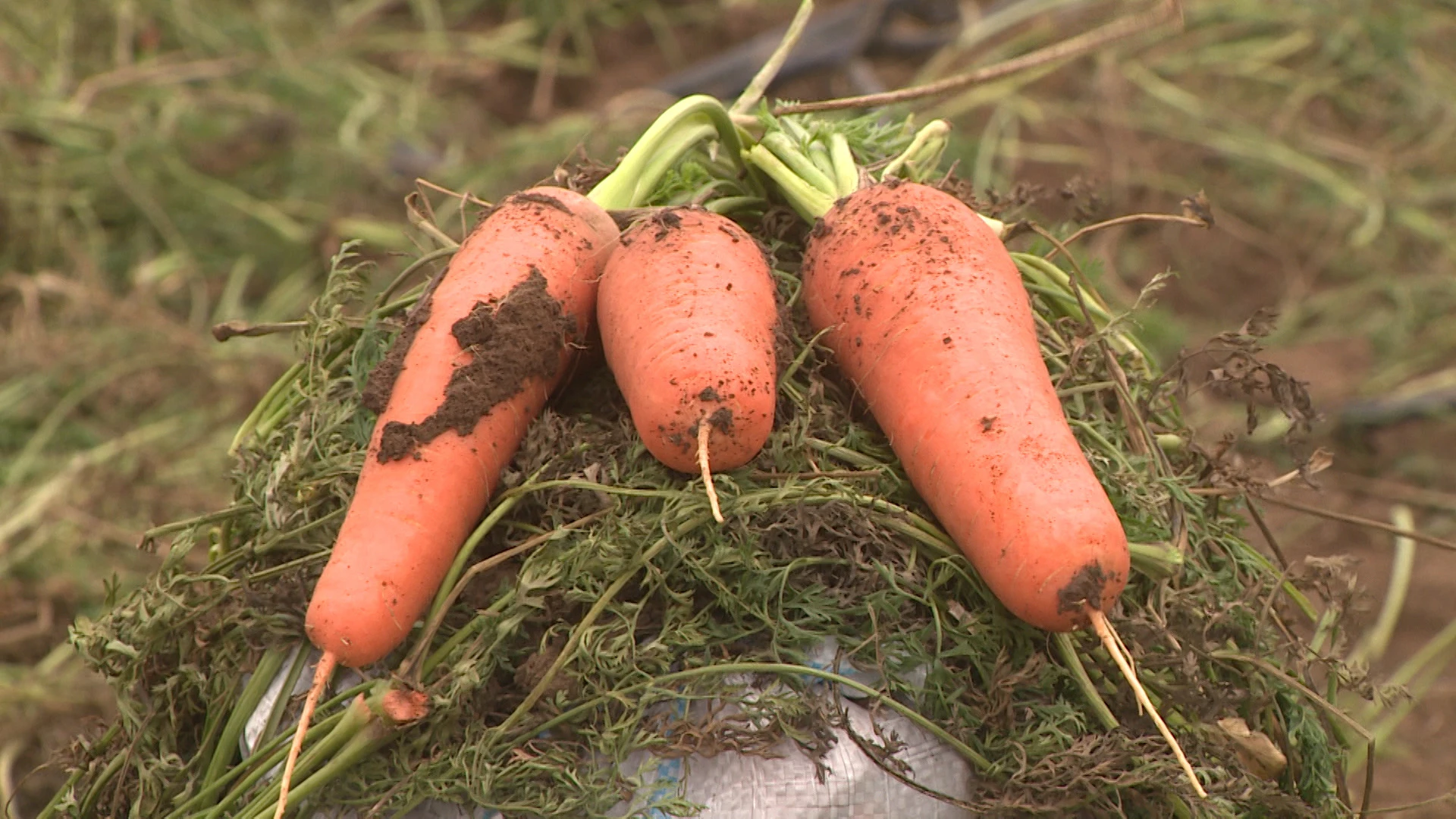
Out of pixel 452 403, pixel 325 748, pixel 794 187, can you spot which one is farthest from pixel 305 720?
pixel 794 187

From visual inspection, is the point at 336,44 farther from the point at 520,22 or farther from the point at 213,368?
the point at 213,368

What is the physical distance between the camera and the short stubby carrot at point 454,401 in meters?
1.61

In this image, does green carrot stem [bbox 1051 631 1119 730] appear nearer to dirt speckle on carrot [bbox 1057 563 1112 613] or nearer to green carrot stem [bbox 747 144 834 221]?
dirt speckle on carrot [bbox 1057 563 1112 613]

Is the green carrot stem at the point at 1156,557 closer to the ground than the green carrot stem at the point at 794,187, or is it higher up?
closer to the ground

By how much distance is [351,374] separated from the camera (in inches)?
73.5

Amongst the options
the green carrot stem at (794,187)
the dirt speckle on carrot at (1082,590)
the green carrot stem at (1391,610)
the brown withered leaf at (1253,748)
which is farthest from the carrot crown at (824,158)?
A: the green carrot stem at (1391,610)

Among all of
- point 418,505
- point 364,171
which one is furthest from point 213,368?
point 418,505

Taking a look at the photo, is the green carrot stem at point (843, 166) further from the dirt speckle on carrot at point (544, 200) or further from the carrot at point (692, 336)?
the dirt speckle on carrot at point (544, 200)

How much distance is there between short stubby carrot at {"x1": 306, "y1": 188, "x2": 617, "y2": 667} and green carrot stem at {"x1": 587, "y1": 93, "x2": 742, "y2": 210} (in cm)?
7

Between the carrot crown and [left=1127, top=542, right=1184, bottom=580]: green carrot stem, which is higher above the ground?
the carrot crown

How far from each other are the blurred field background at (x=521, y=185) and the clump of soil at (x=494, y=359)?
1711mm

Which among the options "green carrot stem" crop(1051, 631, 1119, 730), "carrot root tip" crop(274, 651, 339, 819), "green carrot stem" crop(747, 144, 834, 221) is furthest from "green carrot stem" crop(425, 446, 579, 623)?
"green carrot stem" crop(1051, 631, 1119, 730)

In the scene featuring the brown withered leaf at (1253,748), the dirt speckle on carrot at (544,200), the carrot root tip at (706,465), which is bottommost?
the brown withered leaf at (1253,748)

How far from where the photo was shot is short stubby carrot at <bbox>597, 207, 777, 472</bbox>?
1.60 meters
